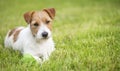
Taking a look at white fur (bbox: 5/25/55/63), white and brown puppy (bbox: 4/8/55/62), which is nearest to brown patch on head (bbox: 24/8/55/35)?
white and brown puppy (bbox: 4/8/55/62)

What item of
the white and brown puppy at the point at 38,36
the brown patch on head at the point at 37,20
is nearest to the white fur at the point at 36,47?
the white and brown puppy at the point at 38,36

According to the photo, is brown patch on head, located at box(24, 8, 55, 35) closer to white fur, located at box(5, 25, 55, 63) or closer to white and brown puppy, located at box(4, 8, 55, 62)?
white and brown puppy, located at box(4, 8, 55, 62)

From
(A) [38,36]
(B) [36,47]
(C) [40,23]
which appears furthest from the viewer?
(B) [36,47]

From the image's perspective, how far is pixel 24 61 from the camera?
21.7 ft

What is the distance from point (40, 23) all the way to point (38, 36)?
335 millimetres

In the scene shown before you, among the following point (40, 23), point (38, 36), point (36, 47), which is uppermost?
point (40, 23)

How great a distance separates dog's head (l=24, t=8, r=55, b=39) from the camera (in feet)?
22.2

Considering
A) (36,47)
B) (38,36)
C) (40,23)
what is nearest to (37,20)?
(40,23)

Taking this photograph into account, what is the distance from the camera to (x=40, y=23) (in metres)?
6.98

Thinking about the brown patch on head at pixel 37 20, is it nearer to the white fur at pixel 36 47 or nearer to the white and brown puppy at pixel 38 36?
the white and brown puppy at pixel 38 36

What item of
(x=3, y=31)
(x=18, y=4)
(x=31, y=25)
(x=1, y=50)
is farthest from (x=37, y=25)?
(x=18, y=4)

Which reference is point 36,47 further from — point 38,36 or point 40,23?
point 40,23

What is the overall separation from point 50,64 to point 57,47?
5.53 ft

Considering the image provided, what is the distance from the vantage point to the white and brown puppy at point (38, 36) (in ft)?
22.6
